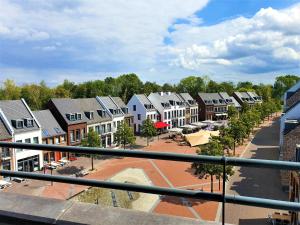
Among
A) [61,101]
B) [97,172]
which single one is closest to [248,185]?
[97,172]

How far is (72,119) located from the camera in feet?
144

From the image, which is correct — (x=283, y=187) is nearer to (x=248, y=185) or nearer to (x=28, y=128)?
(x=248, y=185)

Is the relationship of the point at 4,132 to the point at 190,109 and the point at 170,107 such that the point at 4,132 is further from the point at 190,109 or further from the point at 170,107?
the point at 190,109

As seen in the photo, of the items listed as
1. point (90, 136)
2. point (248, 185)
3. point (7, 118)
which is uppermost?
point (7, 118)

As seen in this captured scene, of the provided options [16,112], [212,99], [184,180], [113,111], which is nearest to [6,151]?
[16,112]

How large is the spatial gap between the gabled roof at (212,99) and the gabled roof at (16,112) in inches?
2039

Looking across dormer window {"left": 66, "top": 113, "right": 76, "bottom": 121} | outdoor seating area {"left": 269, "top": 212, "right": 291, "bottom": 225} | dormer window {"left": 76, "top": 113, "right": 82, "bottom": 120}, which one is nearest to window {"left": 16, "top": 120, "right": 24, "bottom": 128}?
dormer window {"left": 66, "top": 113, "right": 76, "bottom": 121}

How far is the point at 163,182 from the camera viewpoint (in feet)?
86.8

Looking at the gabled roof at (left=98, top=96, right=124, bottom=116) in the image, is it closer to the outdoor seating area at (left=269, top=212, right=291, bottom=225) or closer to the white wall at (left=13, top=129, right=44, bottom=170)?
the white wall at (left=13, top=129, right=44, bottom=170)

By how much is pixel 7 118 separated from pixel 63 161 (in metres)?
7.83

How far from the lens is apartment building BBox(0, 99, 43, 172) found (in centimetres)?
3422

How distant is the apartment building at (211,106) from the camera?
8112cm

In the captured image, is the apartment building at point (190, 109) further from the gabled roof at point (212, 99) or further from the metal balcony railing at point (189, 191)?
the metal balcony railing at point (189, 191)

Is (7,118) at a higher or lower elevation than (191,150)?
higher
